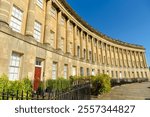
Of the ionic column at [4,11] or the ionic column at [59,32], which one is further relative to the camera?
the ionic column at [59,32]

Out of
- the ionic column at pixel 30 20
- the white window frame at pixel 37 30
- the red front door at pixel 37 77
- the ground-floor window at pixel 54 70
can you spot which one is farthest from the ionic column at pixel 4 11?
the ground-floor window at pixel 54 70

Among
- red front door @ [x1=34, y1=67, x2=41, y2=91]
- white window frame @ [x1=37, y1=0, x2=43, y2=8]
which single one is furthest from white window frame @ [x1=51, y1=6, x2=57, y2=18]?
red front door @ [x1=34, y1=67, x2=41, y2=91]

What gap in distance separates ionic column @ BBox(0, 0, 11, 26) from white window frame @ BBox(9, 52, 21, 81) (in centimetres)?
254

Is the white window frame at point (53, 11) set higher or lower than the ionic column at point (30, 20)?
higher

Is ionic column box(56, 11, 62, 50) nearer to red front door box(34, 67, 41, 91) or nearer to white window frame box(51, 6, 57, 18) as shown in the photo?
white window frame box(51, 6, 57, 18)

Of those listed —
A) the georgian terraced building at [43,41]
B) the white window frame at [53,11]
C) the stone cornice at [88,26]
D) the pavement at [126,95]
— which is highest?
the stone cornice at [88,26]

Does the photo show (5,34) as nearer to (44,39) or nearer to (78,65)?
(44,39)

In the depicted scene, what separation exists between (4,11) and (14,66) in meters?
4.30

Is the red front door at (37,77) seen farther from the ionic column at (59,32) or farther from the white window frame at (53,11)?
the white window frame at (53,11)

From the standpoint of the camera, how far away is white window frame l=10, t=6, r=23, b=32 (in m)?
10.6

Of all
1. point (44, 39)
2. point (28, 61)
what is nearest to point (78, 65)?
point (44, 39)

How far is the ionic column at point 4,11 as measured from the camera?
9136 mm

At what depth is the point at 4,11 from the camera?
938cm

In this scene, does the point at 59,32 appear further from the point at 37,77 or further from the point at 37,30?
the point at 37,77
